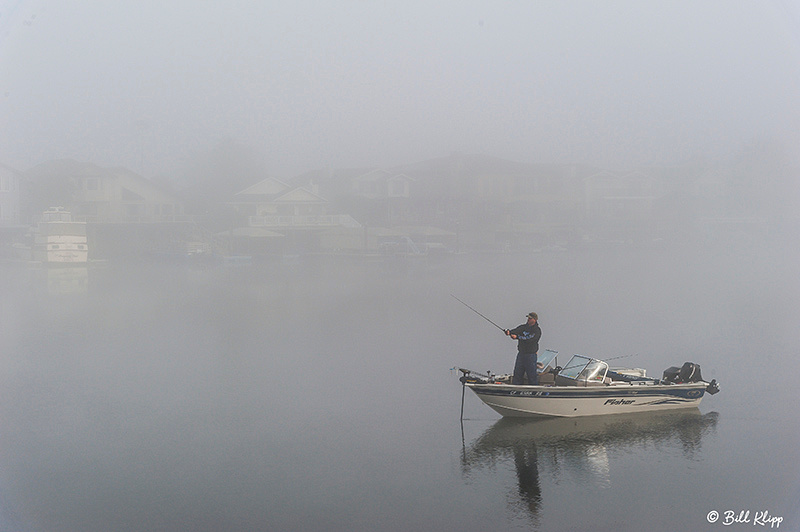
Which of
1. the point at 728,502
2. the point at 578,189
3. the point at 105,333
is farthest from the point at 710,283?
the point at 728,502

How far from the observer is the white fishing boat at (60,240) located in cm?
5631

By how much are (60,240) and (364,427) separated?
49.6 meters

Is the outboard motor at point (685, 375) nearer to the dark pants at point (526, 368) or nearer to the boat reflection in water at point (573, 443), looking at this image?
the boat reflection in water at point (573, 443)

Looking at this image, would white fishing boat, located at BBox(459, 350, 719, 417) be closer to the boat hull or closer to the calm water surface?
the boat hull

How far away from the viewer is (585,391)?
12797 mm

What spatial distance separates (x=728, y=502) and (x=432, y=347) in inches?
506

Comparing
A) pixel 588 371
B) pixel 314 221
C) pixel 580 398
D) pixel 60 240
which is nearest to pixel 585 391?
pixel 580 398

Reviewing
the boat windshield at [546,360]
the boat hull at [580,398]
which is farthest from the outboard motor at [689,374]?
the boat windshield at [546,360]

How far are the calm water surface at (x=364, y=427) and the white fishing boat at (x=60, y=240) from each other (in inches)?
1039

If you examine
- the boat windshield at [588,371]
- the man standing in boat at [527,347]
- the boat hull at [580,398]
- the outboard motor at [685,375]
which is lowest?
the boat hull at [580,398]

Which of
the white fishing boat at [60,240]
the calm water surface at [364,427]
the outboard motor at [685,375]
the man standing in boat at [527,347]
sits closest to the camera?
the calm water surface at [364,427]

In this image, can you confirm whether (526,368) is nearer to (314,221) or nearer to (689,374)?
(689,374)

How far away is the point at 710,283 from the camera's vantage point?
146 feet

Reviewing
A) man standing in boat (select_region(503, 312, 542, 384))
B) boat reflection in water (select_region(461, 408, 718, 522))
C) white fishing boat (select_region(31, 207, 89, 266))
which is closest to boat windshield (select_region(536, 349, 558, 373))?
man standing in boat (select_region(503, 312, 542, 384))
